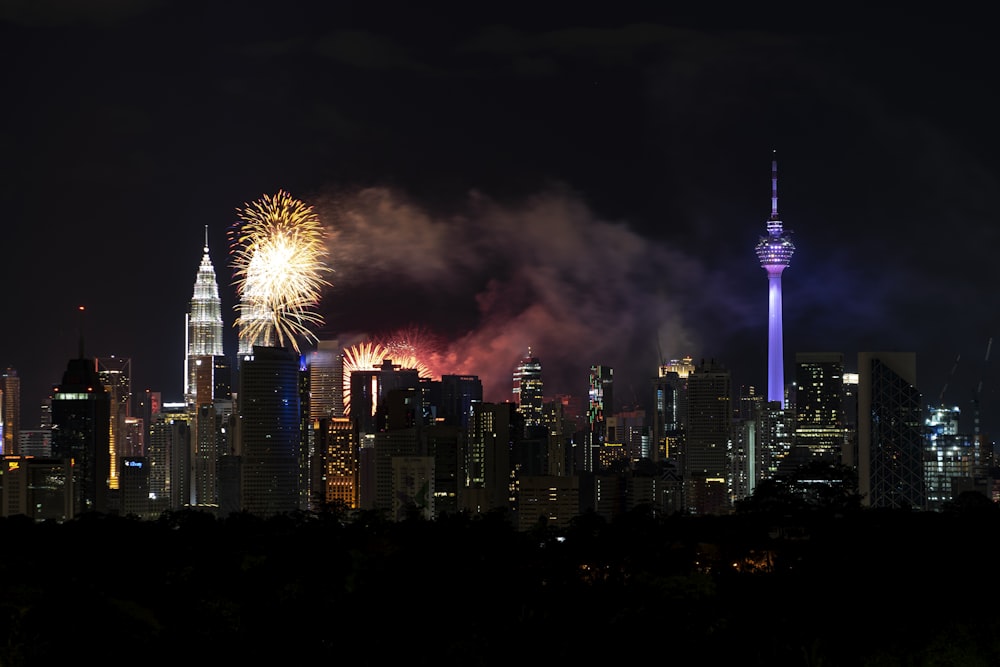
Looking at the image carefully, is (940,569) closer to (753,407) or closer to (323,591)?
(323,591)

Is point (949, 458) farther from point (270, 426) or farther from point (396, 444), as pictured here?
point (270, 426)

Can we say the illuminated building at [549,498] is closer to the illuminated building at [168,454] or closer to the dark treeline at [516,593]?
the illuminated building at [168,454]

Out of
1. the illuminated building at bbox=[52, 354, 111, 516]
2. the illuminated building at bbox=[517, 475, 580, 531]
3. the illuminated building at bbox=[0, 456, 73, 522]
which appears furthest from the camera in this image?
the illuminated building at bbox=[52, 354, 111, 516]

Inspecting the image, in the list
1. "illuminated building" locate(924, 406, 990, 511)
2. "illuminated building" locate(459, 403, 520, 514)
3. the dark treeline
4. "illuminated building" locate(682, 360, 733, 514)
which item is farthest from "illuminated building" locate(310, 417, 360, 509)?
the dark treeline

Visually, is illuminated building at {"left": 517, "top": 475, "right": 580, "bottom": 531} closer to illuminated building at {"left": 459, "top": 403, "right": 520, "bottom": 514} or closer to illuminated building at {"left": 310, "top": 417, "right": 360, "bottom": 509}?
illuminated building at {"left": 459, "top": 403, "right": 520, "bottom": 514}

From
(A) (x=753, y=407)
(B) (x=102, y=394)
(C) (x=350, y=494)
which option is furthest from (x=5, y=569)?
(A) (x=753, y=407)

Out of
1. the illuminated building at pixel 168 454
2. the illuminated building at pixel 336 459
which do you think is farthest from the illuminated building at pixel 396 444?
the illuminated building at pixel 168 454
